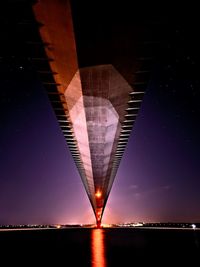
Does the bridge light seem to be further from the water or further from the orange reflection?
the orange reflection

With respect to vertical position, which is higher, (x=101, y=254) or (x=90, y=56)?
(x=90, y=56)

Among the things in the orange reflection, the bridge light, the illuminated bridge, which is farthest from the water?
the bridge light

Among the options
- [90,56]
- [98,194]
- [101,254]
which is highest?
[90,56]

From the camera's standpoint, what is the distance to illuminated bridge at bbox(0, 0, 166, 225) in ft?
26.8

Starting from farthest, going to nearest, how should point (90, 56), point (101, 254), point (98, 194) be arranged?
point (98, 194) < point (101, 254) < point (90, 56)

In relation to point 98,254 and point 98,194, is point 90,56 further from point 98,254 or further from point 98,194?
point 98,194

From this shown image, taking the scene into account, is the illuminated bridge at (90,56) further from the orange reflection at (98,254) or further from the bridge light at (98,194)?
the bridge light at (98,194)

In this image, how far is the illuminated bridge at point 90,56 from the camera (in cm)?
818

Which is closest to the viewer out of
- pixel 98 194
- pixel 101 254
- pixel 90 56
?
pixel 90 56

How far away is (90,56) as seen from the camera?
32.9 feet

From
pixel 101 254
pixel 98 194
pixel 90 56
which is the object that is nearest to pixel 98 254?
pixel 101 254

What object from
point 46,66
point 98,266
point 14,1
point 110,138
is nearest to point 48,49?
point 46,66

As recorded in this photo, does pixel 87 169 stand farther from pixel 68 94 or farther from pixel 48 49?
pixel 48 49

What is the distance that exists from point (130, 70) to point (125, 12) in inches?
127
